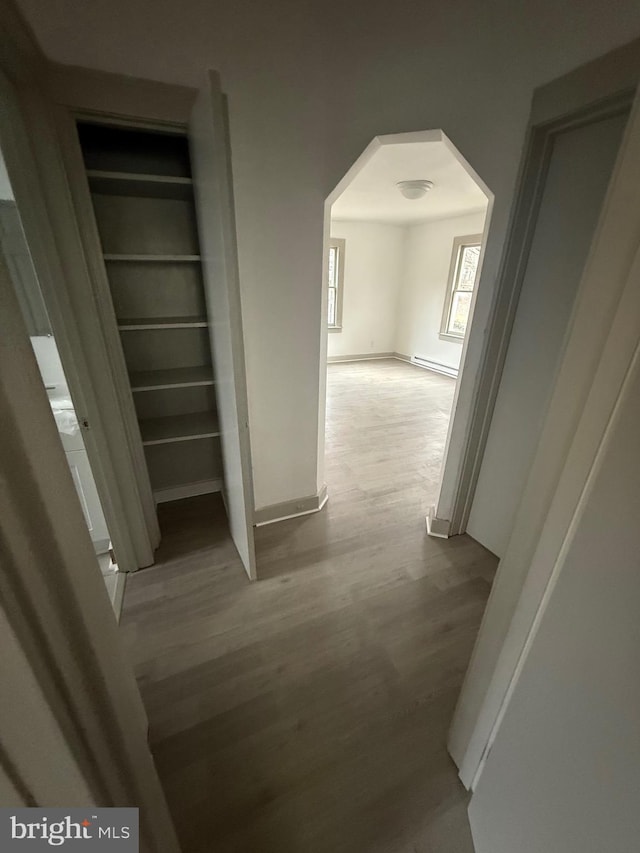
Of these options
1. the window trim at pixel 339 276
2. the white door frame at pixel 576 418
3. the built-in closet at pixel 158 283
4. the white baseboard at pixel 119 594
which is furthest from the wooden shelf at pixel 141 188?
the window trim at pixel 339 276

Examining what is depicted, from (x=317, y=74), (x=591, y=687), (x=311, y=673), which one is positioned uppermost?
(x=317, y=74)

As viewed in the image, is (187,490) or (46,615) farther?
(187,490)

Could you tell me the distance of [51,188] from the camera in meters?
1.33

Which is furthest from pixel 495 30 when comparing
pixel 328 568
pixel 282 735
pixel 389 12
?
pixel 282 735

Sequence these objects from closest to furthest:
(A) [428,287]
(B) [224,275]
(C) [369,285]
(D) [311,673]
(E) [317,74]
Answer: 1. (B) [224,275]
2. (D) [311,673]
3. (E) [317,74]
4. (A) [428,287]
5. (C) [369,285]

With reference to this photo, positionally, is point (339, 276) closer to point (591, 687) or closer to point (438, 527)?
point (438, 527)

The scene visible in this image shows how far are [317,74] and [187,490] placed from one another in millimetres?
2549

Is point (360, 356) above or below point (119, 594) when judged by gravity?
above

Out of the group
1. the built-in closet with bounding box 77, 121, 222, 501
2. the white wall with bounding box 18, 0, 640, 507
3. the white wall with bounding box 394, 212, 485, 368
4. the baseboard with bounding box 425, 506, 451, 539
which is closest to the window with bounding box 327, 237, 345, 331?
the white wall with bounding box 394, 212, 485, 368

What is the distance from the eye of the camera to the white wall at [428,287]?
229 inches

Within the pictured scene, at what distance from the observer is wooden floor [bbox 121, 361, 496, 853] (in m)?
1.08

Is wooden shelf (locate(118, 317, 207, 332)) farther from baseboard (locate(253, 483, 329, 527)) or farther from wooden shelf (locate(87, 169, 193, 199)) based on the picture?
baseboard (locate(253, 483, 329, 527))

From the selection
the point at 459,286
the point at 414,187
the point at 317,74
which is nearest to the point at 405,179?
the point at 414,187

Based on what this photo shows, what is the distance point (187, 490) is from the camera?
263cm
